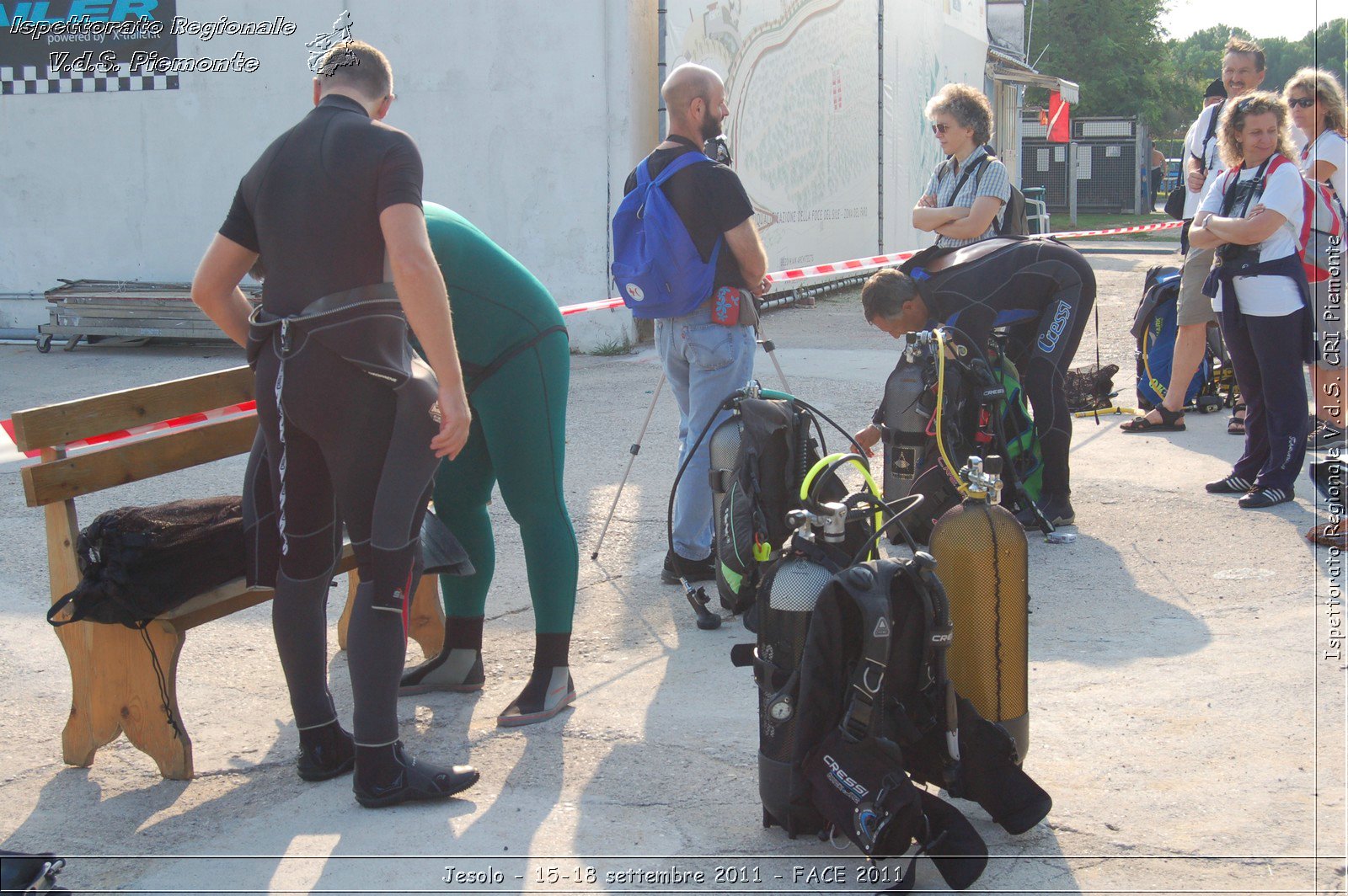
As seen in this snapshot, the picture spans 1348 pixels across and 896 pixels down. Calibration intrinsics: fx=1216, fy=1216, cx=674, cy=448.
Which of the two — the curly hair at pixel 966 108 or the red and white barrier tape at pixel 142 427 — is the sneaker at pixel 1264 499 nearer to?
the curly hair at pixel 966 108

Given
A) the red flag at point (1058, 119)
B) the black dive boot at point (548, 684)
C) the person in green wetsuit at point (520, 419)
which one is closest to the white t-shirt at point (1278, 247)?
the person in green wetsuit at point (520, 419)

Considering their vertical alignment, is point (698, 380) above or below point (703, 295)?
below

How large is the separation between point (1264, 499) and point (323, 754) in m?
4.56

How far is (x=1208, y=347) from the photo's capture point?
8109 millimetres

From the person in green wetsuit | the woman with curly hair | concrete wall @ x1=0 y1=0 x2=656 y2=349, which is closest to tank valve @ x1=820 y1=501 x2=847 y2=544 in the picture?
the person in green wetsuit

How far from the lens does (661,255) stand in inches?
184

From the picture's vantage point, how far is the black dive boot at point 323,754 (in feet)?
11.2

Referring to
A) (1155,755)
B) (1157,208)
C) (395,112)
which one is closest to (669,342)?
(1155,755)

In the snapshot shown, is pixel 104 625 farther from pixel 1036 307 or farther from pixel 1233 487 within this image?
pixel 1233 487

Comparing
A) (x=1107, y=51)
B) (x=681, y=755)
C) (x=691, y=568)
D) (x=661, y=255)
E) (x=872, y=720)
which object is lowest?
(x=681, y=755)

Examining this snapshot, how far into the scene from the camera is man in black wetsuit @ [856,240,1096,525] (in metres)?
5.50

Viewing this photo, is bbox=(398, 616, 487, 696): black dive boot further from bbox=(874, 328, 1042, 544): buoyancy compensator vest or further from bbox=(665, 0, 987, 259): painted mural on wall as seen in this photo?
bbox=(665, 0, 987, 259): painted mural on wall

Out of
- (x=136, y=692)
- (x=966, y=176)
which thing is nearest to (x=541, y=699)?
(x=136, y=692)

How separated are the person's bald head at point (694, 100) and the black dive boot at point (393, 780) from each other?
104 inches
